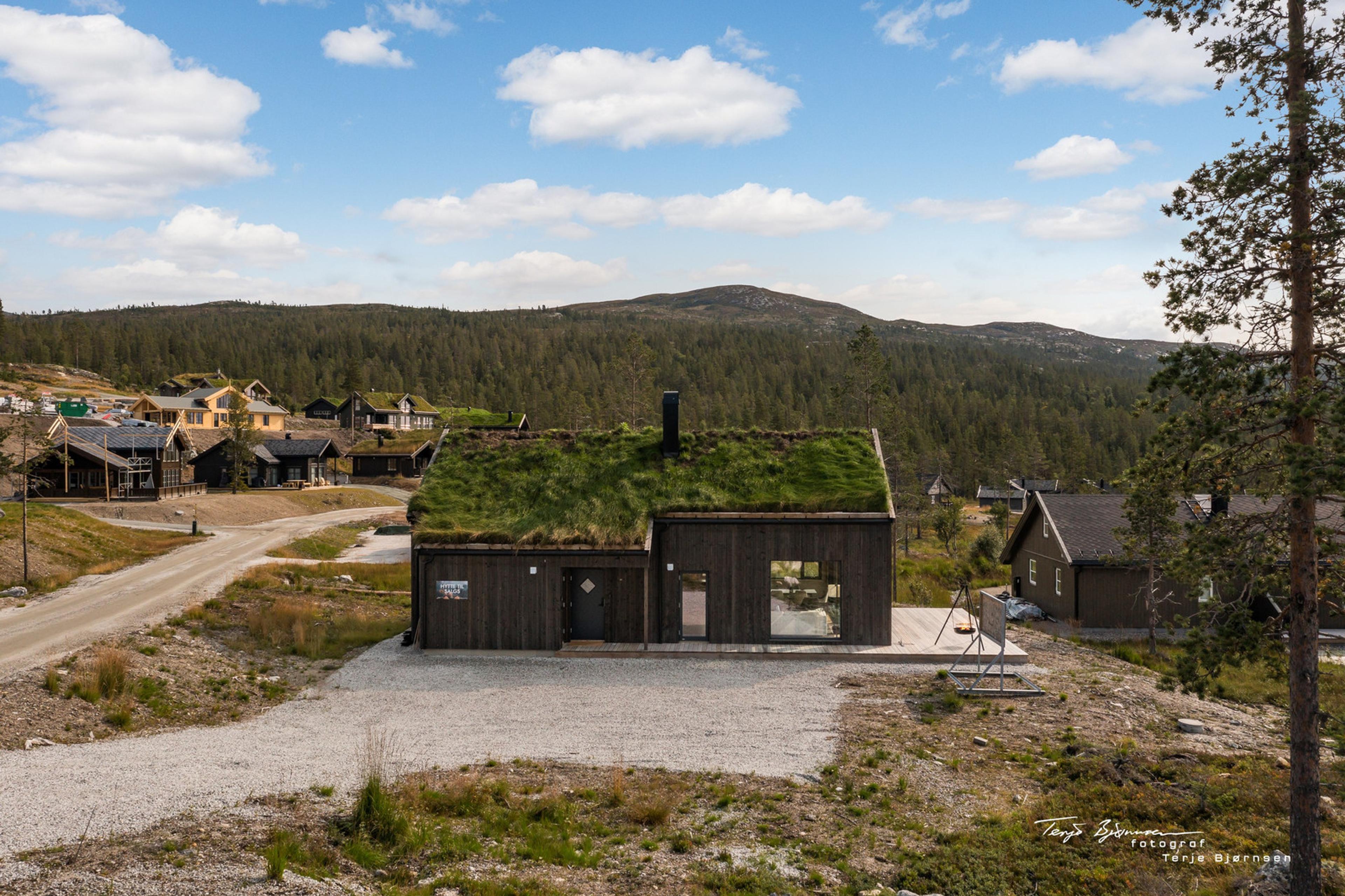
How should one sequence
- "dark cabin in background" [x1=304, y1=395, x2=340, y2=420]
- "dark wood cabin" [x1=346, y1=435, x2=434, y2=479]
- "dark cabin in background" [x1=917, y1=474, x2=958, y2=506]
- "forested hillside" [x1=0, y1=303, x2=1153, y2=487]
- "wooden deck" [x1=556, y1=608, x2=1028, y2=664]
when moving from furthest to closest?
1. "forested hillside" [x1=0, y1=303, x2=1153, y2=487]
2. "dark cabin in background" [x1=917, y1=474, x2=958, y2=506]
3. "dark cabin in background" [x1=304, y1=395, x2=340, y2=420]
4. "dark wood cabin" [x1=346, y1=435, x2=434, y2=479]
5. "wooden deck" [x1=556, y1=608, x2=1028, y2=664]

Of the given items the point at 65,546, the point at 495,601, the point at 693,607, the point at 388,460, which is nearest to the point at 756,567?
the point at 693,607

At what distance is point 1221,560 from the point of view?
8367 millimetres

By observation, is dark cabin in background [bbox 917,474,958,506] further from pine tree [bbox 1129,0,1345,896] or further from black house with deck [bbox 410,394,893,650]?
pine tree [bbox 1129,0,1345,896]

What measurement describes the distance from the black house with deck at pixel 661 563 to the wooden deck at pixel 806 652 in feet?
0.83

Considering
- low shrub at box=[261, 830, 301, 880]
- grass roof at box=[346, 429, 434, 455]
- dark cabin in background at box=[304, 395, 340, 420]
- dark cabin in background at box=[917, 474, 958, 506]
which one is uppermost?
dark cabin in background at box=[304, 395, 340, 420]

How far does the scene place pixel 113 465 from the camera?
47.0 metres

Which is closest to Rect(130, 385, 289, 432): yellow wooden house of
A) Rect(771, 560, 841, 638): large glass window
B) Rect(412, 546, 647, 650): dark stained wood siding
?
Rect(412, 546, 647, 650): dark stained wood siding

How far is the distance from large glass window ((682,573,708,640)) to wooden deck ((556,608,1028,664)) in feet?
0.74

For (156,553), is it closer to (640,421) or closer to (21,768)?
(21,768)

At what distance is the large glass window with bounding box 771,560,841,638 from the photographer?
18.8m

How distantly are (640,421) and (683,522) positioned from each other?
62509 mm

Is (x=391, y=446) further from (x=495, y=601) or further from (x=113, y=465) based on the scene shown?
(x=495, y=601)

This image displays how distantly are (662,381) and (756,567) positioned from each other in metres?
151

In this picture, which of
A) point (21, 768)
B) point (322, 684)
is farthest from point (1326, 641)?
point (21, 768)
